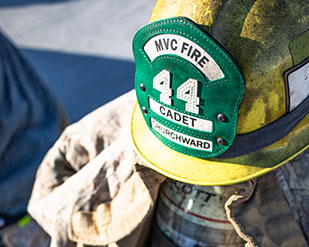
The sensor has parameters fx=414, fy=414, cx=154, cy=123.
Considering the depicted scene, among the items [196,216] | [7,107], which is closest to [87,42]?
[7,107]

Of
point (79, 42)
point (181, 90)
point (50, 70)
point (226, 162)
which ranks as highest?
point (181, 90)

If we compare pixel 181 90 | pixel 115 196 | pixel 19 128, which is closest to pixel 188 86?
pixel 181 90

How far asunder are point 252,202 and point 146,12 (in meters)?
3.22

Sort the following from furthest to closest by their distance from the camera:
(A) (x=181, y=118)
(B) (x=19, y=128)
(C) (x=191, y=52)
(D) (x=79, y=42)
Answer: (D) (x=79, y=42), (B) (x=19, y=128), (A) (x=181, y=118), (C) (x=191, y=52)

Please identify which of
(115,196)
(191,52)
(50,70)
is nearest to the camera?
(191,52)

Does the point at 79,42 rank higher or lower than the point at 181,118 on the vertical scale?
lower

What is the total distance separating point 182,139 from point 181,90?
5.1 inches

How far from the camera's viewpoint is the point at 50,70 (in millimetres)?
3516

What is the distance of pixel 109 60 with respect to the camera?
352 centimetres

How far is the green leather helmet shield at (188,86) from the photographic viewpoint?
802 mm

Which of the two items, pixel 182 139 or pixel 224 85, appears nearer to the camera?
pixel 224 85

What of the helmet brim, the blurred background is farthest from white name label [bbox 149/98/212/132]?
the blurred background

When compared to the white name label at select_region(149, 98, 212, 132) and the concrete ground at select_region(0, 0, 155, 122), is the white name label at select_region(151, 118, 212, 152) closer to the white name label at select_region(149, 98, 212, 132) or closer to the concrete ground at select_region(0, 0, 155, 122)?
the white name label at select_region(149, 98, 212, 132)

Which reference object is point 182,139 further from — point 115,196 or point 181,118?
point 115,196
